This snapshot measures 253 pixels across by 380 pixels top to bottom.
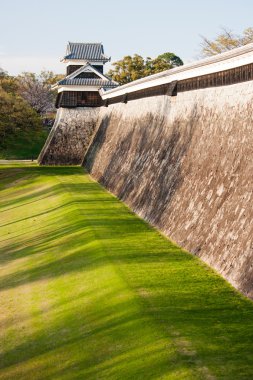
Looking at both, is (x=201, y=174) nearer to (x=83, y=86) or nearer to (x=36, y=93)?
(x=83, y=86)

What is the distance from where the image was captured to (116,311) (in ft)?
39.0

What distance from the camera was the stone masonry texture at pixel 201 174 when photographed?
13555 millimetres

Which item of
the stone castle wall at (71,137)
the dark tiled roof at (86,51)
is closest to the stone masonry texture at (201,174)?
the stone castle wall at (71,137)

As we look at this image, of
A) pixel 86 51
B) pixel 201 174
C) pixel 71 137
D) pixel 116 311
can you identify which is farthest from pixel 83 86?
pixel 116 311

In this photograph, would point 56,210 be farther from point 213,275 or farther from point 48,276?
point 213,275

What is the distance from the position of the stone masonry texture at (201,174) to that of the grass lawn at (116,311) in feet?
1.65

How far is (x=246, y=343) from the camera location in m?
9.80

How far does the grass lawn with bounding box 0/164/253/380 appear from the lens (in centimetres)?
948

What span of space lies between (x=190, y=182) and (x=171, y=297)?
620cm

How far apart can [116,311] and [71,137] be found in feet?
126

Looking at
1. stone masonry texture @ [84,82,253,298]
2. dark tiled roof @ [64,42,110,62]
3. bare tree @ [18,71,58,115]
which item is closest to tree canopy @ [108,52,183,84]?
bare tree @ [18,71,58,115]

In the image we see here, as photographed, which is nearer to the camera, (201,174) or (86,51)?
(201,174)

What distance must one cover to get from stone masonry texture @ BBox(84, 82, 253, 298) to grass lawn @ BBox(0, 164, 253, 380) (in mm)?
503

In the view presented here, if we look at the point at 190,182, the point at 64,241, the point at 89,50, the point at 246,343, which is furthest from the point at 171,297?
the point at 89,50
